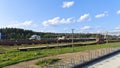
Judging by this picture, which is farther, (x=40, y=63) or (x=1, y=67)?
(x=40, y=63)

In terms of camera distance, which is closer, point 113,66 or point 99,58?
point 113,66

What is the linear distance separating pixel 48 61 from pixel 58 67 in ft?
9.59

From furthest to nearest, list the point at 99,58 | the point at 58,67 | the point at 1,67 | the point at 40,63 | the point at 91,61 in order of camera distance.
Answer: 1. the point at 99,58
2. the point at 91,61
3. the point at 40,63
4. the point at 1,67
5. the point at 58,67

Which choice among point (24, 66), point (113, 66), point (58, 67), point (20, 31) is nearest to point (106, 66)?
point (113, 66)

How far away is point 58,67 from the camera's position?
14.7m

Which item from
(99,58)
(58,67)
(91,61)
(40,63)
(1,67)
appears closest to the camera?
(58,67)

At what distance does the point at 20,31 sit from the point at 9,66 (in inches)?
2896

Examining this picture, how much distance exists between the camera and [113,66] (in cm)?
1675

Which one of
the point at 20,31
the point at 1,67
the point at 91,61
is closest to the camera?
the point at 1,67

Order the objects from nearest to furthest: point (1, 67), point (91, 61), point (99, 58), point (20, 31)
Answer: point (1, 67) < point (91, 61) < point (99, 58) < point (20, 31)

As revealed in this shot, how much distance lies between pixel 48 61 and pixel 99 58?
5295 mm

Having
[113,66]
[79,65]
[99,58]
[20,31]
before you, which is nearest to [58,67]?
[79,65]

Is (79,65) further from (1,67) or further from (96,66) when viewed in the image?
(1,67)

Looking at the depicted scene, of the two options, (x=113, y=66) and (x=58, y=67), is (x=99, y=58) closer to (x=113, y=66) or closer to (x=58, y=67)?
(x=113, y=66)
